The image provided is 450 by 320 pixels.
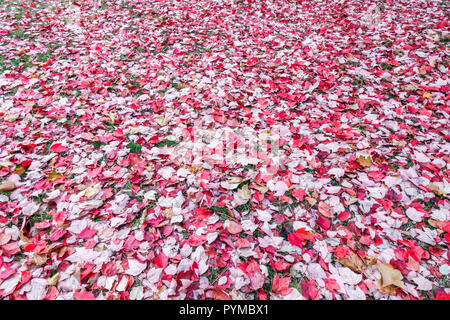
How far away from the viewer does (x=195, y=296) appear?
186 centimetres

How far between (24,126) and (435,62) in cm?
595

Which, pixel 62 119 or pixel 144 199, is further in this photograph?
pixel 62 119

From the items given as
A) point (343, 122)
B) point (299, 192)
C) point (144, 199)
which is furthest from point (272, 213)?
point (343, 122)

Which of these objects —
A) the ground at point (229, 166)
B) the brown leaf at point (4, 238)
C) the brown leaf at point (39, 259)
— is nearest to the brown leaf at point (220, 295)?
the ground at point (229, 166)

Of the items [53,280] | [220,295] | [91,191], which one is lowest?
[220,295]

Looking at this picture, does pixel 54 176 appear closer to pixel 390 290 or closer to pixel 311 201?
pixel 311 201

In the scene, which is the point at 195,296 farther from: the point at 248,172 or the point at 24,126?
the point at 24,126

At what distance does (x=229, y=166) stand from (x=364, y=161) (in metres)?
1.45

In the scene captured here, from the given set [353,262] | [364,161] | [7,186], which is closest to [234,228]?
[353,262]

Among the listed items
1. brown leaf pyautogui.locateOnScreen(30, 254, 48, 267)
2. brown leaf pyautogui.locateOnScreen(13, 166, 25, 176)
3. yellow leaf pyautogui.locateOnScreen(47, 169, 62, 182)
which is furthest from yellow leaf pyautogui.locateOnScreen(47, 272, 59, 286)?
brown leaf pyautogui.locateOnScreen(13, 166, 25, 176)

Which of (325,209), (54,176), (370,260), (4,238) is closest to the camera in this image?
(370,260)

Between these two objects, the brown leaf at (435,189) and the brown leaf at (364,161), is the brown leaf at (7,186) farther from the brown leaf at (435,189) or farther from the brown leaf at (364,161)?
the brown leaf at (435,189)

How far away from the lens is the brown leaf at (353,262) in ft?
6.39

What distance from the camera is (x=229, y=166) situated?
274 cm
